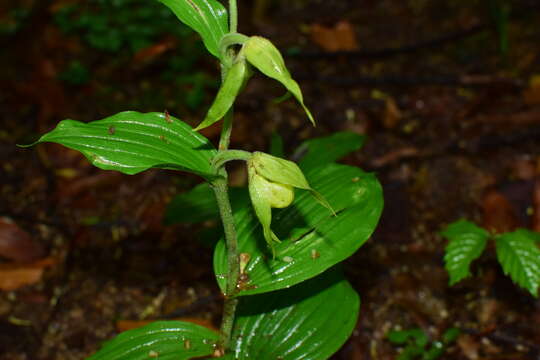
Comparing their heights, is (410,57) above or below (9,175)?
above

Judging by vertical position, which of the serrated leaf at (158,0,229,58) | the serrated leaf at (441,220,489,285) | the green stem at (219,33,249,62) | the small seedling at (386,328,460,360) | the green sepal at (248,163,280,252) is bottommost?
the small seedling at (386,328,460,360)

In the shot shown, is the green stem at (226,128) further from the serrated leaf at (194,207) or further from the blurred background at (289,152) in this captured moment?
the blurred background at (289,152)

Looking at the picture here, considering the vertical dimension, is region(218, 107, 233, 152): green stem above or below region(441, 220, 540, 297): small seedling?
above

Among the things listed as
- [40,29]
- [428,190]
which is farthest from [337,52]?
[40,29]

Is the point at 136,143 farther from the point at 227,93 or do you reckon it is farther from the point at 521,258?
the point at 521,258

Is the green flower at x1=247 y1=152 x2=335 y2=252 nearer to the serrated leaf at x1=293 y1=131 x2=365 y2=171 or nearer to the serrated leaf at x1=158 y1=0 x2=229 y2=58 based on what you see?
the serrated leaf at x1=158 y1=0 x2=229 y2=58

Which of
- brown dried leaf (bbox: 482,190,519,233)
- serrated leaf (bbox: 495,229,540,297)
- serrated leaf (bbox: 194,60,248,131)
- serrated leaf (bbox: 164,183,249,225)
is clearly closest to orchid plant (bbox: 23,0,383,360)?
serrated leaf (bbox: 194,60,248,131)

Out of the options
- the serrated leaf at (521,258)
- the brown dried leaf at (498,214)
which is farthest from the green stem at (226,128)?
the brown dried leaf at (498,214)

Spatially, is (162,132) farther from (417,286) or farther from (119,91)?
(119,91)
